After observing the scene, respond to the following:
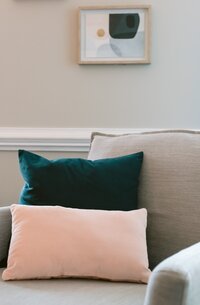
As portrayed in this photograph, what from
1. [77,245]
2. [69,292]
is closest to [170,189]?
[77,245]

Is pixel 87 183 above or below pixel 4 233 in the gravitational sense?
above

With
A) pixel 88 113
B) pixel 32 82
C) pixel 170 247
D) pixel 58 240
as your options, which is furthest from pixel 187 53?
pixel 58 240

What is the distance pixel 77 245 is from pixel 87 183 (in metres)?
0.25

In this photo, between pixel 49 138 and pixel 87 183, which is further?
pixel 49 138

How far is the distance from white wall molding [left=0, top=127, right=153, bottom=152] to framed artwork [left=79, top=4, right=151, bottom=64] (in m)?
0.34

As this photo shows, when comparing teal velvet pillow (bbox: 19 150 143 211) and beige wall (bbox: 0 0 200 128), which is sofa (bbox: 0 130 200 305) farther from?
beige wall (bbox: 0 0 200 128)

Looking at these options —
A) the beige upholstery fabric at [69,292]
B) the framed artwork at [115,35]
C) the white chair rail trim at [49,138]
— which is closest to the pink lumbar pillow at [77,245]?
the beige upholstery fabric at [69,292]

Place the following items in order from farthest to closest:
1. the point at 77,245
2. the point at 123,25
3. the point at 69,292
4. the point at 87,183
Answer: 1. the point at 123,25
2. the point at 87,183
3. the point at 77,245
4. the point at 69,292

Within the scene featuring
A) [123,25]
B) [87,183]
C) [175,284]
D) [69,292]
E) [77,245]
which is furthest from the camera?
[123,25]

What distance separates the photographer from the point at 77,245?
1567 mm

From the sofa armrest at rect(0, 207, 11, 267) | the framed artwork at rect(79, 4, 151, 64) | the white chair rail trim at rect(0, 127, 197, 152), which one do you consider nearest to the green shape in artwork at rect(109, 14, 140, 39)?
the framed artwork at rect(79, 4, 151, 64)

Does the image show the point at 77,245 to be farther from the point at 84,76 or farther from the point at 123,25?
the point at 123,25

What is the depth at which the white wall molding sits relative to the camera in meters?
2.51

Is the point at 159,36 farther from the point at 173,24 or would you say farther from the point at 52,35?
the point at 52,35
